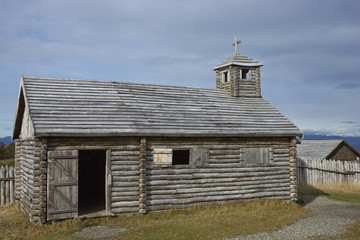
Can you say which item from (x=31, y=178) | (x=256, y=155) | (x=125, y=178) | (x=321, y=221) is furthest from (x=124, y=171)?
(x=321, y=221)

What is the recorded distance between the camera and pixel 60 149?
12.6 metres

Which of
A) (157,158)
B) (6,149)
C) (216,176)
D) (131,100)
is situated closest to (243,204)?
(216,176)

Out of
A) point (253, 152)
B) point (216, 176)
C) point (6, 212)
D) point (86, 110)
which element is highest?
point (86, 110)

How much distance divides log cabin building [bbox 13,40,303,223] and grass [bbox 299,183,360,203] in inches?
182

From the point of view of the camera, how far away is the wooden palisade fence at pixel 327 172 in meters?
22.9

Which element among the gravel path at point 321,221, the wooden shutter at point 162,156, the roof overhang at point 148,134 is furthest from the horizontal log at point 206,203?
the roof overhang at point 148,134

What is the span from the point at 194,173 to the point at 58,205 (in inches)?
210

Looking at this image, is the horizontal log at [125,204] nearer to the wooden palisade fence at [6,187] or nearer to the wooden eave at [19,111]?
the wooden eave at [19,111]

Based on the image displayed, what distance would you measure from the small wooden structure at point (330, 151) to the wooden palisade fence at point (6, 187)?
20.5m

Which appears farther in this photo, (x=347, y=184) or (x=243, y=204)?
(x=347, y=184)

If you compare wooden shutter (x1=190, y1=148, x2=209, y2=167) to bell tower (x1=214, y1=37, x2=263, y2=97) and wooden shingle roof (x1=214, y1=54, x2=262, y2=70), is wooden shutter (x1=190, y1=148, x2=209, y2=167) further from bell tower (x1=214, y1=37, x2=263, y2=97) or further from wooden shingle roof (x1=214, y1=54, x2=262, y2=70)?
wooden shingle roof (x1=214, y1=54, x2=262, y2=70)

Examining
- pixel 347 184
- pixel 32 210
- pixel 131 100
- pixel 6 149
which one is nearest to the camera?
pixel 32 210

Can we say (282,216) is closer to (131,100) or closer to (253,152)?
(253,152)

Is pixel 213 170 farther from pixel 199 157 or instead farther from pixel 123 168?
pixel 123 168
